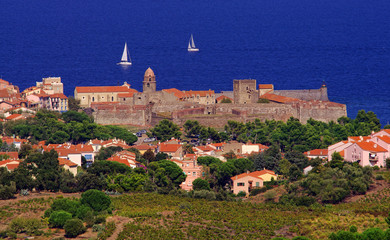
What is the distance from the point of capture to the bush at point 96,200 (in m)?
43.5

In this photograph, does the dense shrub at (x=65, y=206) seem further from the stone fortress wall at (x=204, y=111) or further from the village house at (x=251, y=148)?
the stone fortress wall at (x=204, y=111)

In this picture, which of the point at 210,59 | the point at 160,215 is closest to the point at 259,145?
the point at 160,215

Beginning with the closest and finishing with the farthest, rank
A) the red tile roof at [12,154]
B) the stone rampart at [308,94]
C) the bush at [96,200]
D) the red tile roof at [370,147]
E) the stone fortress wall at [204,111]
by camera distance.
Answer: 1. the bush at [96,200]
2. the red tile roof at [370,147]
3. the red tile roof at [12,154]
4. the stone fortress wall at [204,111]
5. the stone rampart at [308,94]

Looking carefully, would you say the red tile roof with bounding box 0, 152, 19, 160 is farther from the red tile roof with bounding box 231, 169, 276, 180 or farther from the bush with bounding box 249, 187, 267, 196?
the bush with bounding box 249, 187, 267, 196

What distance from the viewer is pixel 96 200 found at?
4378cm

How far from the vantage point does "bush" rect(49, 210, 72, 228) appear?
4038 centimetres

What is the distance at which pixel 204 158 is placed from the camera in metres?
60.0

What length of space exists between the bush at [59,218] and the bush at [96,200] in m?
2.71

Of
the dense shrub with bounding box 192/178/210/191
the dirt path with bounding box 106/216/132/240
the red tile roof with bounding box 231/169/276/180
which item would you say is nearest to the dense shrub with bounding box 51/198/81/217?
the dirt path with bounding box 106/216/132/240

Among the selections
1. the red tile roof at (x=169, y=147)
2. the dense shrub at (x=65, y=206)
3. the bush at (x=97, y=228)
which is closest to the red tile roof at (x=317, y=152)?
the red tile roof at (x=169, y=147)

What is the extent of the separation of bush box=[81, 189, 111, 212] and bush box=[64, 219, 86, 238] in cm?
364

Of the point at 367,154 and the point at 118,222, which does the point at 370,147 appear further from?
the point at 118,222

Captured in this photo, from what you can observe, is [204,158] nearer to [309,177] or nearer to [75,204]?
[309,177]

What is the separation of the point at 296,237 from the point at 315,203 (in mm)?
10569
